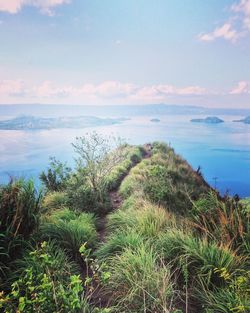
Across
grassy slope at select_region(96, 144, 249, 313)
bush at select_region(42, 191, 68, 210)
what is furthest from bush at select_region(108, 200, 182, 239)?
bush at select_region(42, 191, 68, 210)

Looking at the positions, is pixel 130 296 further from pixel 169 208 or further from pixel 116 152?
pixel 116 152

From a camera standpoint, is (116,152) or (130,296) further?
(116,152)

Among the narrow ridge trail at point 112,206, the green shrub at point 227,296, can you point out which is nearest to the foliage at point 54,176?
the narrow ridge trail at point 112,206

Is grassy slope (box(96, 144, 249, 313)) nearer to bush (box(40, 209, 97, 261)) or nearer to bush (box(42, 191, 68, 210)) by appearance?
bush (box(40, 209, 97, 261))

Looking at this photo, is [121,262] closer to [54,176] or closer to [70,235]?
[70,235]

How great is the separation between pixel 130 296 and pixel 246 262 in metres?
1.51

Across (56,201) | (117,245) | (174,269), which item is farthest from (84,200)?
(174,269)

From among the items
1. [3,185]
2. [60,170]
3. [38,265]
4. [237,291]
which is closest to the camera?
[237,291]

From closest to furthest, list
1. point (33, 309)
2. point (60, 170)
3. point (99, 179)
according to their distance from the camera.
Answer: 1. point (33, 309)
2. point (99, 179)
3. point (60, 170)

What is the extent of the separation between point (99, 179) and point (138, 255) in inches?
237

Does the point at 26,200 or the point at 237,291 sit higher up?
the point at 26,200

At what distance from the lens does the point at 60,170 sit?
38.7 ft

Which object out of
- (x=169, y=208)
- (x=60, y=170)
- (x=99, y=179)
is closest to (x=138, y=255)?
(x=169, y=208)

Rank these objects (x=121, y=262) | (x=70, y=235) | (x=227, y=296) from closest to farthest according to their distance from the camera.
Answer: (x=227, y=296) < (x=121, y=262) < (x=70, y=235)
